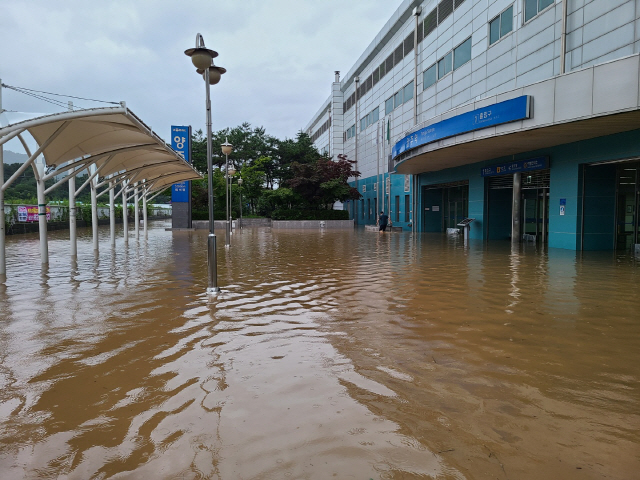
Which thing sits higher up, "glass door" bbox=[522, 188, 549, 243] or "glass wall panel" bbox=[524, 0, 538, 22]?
"glass wall panel" bbox=[524, 0, 538, 22]

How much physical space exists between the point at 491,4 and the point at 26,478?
26.9 meters

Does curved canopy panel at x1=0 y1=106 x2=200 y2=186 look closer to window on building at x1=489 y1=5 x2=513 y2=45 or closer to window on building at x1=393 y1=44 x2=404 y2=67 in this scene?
window on building at x1=489 y1=5 x2=513 y2=45

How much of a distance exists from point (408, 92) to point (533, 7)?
16135mm

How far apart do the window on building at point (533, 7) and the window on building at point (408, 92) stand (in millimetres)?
14858

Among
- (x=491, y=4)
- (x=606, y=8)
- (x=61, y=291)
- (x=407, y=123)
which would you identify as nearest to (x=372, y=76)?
(x=407, y=123)

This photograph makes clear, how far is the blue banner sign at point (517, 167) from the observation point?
19.9 metres

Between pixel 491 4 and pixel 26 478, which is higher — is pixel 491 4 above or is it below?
above

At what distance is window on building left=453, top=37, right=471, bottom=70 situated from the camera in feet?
87.2

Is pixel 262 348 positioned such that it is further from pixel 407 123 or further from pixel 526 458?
pixel 407 123

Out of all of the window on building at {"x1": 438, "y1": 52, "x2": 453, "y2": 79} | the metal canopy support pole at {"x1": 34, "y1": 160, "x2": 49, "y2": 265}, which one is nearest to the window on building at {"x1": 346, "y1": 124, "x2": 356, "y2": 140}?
the window on building at {"x1": 438, "y1": 52, "x2": 453, "y2": 79}

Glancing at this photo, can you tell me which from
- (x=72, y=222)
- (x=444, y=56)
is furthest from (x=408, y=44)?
(x=72, y=222)

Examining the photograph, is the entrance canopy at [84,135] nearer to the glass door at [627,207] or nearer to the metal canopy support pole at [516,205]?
the metal canopy support pole at [516,205]

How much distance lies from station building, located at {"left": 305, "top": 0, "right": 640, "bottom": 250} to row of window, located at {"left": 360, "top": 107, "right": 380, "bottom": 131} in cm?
685

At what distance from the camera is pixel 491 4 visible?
23.9m
